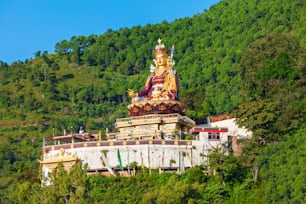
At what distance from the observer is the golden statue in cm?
4656

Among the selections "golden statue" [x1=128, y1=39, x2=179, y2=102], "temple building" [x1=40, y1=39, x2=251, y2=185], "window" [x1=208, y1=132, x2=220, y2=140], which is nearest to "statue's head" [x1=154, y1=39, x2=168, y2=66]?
"golden statue" [x1=128, y1=39, x2=179, y2=102]

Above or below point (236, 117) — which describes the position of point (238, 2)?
above

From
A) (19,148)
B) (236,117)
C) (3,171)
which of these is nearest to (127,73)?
(19,148)

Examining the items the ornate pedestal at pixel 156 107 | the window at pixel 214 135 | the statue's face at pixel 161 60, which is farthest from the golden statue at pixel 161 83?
the window at pixel 214 135

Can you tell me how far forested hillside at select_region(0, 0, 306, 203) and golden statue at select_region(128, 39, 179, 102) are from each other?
8.82ft

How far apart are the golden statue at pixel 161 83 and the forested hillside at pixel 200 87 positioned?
2.69m

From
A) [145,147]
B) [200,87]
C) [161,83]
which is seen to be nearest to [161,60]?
[161,83]

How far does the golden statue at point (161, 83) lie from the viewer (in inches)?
1833

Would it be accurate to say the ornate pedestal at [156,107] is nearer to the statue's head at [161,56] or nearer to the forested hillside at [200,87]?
the forested hillside at [200,87]

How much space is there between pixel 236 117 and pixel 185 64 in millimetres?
36552

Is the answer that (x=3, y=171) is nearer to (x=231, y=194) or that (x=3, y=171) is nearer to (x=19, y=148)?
(x=19, y=148)

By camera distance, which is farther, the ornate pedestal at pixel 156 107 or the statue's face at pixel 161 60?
the statue's face at pixel 161 60

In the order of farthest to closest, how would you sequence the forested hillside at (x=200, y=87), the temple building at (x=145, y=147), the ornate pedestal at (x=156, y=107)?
1. the ornate pedestal at (x=156, y=107)
2. the temple building at (x=145, y=147)
3. the forested hillside at (x=200, y=87)

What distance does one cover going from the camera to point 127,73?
87.6 m
